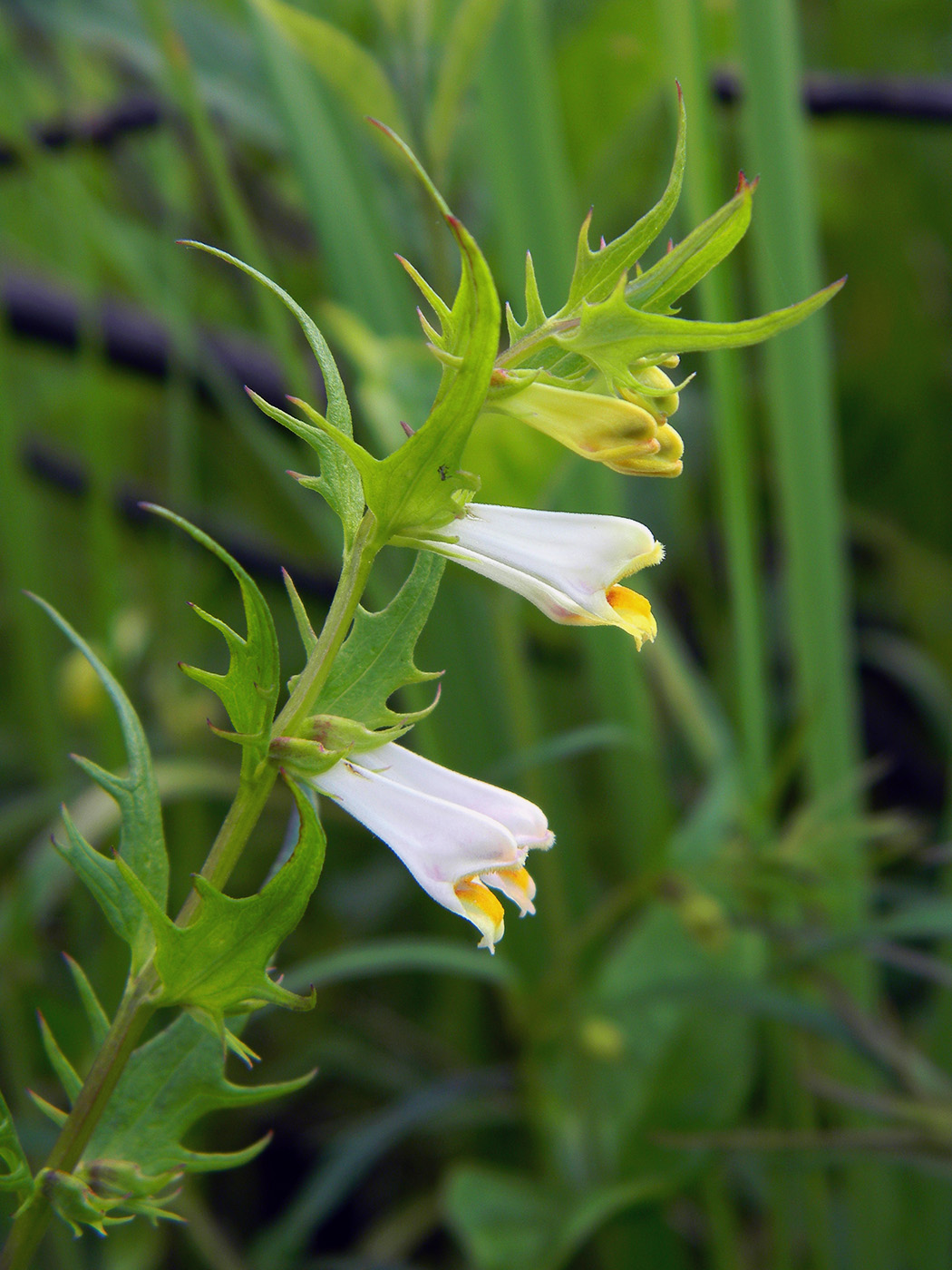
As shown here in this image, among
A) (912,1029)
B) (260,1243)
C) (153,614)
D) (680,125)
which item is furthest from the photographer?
(153,614)

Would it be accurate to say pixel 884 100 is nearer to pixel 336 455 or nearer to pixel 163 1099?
pixel 336 455

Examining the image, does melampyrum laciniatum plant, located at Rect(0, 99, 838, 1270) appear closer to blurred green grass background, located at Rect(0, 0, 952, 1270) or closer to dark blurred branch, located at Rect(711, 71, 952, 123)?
blurred green grass background, located at Rect(0, 0, 952, 1270)

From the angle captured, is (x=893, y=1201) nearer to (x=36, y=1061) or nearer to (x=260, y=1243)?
(x=260, y=1243)

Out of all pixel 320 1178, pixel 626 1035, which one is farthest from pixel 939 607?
pixel 320 1178

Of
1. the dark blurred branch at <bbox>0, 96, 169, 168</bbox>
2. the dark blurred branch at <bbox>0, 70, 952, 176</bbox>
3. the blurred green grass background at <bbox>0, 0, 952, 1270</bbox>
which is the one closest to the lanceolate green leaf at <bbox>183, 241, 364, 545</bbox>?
the blurred green grass background at <bbox>0, 0, 952, 1270</bbox>

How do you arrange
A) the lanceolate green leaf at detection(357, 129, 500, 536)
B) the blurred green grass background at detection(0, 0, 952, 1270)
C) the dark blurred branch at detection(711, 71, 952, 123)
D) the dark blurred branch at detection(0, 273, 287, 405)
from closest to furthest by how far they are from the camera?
the lanceolate green leaf at detection(357, 129, 500, 536)
the blurred green grass background at detection(0, 0, 952, 1270)
the dark blurred branch at detection(711, 71, 952, 123)
the dark blurred branch at detection(0, 273, 287, 405)
